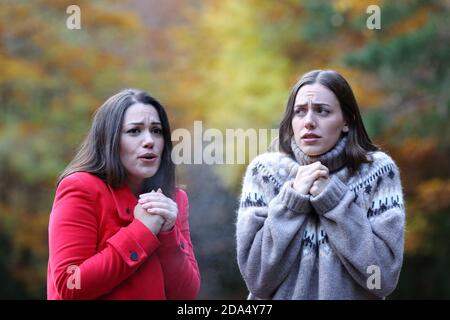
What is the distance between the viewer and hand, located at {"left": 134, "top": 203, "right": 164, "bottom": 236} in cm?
243

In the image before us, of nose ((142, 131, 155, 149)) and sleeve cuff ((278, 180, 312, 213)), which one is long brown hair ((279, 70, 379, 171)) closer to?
sleeve cuff ((278, 180, 312, 213))

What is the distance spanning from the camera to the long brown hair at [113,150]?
2.50 metres

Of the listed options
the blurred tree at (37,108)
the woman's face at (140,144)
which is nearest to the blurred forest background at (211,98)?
the blurred tree at (37,108)

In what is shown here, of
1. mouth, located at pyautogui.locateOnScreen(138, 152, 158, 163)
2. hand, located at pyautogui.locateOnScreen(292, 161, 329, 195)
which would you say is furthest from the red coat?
hand, located at pyautogui.locateOnScreen(292, 161, 329, 195)

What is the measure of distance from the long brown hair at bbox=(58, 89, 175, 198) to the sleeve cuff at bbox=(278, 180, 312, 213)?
1.38ft

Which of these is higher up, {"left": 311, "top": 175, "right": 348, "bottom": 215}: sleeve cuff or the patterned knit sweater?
{"left": 311, "top": 175, "right": 348, "bottom": 215}: sleeve cuff

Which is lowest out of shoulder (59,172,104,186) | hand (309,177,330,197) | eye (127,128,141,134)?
hand (309,177,330,197)

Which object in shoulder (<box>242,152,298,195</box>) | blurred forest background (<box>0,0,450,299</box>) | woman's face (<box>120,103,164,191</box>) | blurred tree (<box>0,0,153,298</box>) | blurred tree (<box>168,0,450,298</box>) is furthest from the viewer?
blurred tree (<box>0,0,153,298</box>)

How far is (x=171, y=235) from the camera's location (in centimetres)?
250

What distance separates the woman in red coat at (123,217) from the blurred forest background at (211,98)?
7.02 meters

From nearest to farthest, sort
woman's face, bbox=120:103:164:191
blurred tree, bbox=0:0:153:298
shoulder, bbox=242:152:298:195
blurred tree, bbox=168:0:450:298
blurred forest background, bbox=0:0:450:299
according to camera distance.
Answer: woman's face, bbox=120:103:164:191 < shoulder, bbox=242:152:298:195 < blurred tree, bbox=168:0:450:298 < blurred forest background, bbox=0:0:450:299 < blurred tree, bbox=0:0:153:298

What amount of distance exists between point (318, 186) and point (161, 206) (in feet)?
1.83

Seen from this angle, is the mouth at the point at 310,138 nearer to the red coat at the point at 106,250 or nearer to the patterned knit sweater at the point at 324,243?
the patterned knit sweater at the point at 324,243

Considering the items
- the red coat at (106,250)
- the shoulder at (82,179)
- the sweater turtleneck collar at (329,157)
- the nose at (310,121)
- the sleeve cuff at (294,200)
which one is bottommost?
the red coat at (106,250)
